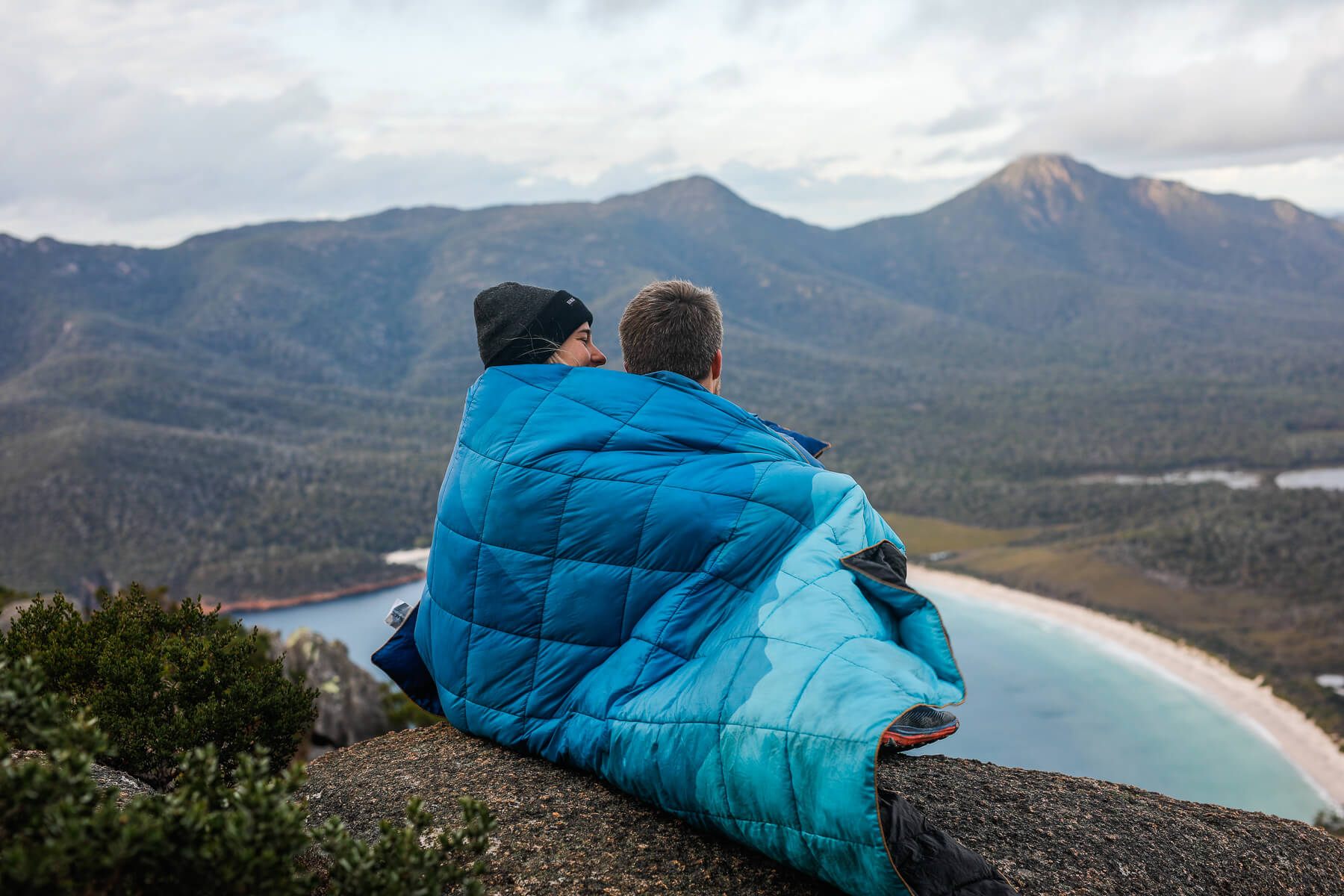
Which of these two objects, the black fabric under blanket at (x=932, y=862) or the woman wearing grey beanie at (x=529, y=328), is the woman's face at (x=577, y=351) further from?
the black fabric under blanket at (x=932, y=862)

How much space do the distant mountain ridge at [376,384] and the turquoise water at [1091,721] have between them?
1734 cm

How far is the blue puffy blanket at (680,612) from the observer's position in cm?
255

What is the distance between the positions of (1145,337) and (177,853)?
631 feet

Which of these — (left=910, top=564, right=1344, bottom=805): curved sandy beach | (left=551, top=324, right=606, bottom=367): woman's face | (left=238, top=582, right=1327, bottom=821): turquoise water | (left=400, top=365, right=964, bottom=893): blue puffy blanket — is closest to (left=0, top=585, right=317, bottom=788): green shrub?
(left=400, top=365, right=964, bottom=893): blue puffy blanket

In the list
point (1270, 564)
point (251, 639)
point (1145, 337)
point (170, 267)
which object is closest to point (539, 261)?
point (170, 267)

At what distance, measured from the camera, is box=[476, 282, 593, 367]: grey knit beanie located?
3.71 meters

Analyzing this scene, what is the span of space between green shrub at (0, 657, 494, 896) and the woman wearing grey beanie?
207cm

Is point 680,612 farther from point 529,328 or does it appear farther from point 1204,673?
point 1204,673

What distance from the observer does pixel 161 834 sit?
164 centimetres

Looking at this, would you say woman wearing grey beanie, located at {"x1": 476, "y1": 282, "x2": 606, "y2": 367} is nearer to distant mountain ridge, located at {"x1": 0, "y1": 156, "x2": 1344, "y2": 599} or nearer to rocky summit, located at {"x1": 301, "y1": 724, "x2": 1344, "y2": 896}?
rocky summit, located at {"x1": 301, "y1": 724, "x2": 1344, "y2": 896}

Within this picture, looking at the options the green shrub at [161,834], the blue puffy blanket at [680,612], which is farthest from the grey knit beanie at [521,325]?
the green shrub at [161,834]

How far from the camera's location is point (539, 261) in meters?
188

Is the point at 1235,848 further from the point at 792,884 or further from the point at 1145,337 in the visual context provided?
the point at 1145,337

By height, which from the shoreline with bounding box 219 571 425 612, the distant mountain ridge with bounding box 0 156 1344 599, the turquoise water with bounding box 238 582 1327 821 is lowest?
the turquoise water with bounding box 238 582 1327 821
